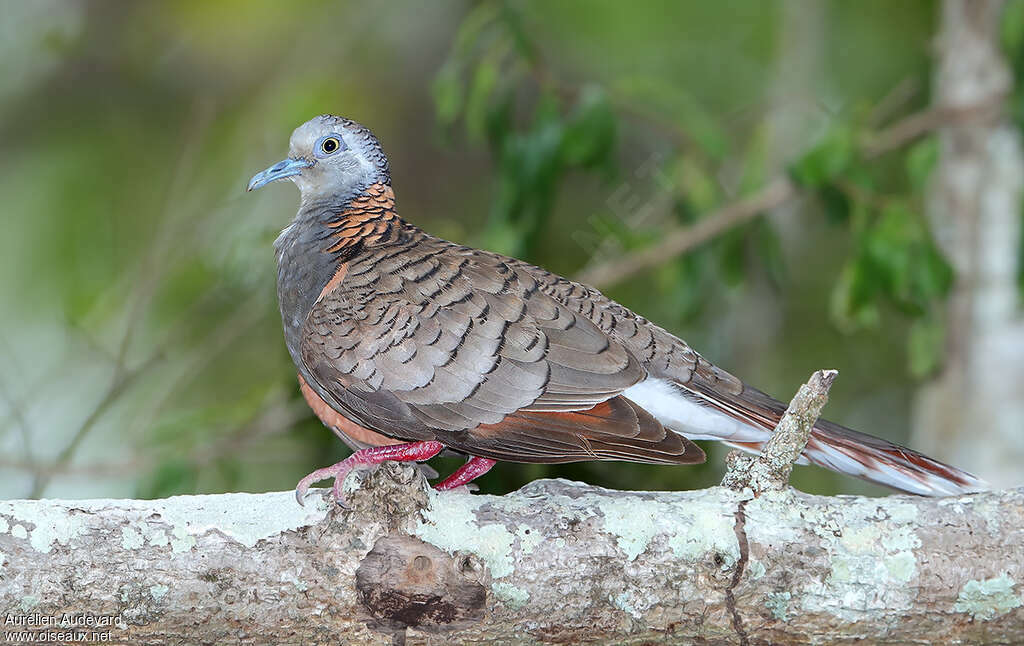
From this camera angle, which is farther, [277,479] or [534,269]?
[277,479]

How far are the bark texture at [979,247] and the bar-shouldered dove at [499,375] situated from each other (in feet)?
6.50

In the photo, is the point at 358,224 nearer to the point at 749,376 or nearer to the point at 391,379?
the point at 391,379

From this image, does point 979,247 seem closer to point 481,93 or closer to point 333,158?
point 481,93

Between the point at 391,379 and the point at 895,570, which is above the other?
the point at 391,379

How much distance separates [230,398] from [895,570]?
6.14 metres

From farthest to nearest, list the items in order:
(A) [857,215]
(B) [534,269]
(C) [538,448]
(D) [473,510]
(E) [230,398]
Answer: (E) [230,398], (A) [857,215], (B) [534,269], (C) [538,448], (D) [473,510]

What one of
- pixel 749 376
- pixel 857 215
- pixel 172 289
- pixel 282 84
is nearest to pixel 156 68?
pixel 282 84

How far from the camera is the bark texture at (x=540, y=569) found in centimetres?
255

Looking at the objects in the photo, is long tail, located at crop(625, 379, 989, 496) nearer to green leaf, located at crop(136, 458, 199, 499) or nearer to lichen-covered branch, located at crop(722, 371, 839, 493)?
lichen-covered branch, located at crop(722, 371, 839, 493)

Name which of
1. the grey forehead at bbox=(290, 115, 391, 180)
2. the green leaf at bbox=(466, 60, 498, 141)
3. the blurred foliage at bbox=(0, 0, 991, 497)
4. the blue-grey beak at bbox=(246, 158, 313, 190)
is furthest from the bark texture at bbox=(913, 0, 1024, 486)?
the blue-grey beak at bbox=(246, 158, 313, 190)

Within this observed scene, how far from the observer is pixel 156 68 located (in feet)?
25.4

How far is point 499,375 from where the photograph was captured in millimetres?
3090

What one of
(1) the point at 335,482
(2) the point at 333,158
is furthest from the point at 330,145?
(1) the point at 335,482

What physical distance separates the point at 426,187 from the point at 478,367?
5.32 meters
